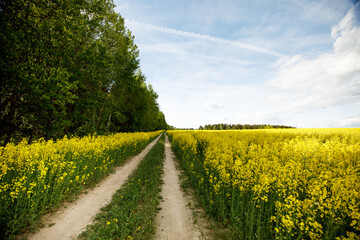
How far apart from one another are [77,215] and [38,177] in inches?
74.3

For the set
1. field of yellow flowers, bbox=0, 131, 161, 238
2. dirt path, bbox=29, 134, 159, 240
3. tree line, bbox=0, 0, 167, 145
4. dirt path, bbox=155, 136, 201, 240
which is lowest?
dirt path, bbox=155, 136, 201, 240

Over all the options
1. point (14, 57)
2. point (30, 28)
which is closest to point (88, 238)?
point (14, 57)

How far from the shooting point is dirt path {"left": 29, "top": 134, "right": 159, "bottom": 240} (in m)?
3.88

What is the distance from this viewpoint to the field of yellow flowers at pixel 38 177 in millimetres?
3859

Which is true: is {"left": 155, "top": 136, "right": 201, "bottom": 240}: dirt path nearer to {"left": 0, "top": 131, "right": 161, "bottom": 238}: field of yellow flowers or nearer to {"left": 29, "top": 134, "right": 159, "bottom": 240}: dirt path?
{"left": 29, "top": 134, "right": 159, "bottom": 240}: dirt path

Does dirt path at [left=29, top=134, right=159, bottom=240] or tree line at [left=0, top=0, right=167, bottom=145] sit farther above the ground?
tree line at [left=0, top=0, right=167, bottom=145]

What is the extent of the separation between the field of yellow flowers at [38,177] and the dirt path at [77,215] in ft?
1.55

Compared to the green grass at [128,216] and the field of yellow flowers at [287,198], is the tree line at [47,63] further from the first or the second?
the field of yellow flowers at [287,198]

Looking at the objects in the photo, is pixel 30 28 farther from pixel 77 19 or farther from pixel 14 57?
pixel 77 19

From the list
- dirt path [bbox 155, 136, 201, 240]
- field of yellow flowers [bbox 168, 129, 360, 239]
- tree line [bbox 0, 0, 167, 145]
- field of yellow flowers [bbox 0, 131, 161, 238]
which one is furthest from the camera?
tree line [bbox 0, 0, 167, 145]

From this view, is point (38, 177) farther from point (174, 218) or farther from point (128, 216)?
point (174, 218)

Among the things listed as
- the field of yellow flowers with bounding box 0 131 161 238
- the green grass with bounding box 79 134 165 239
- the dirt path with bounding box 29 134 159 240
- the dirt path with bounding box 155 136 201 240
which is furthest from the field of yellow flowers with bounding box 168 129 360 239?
the field of yellow flowers with bounding box 0 131 161 238

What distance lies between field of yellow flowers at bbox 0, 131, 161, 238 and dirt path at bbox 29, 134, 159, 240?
473mm

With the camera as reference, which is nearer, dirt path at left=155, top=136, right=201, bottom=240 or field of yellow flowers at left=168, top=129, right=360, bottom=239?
field of yellow flowers at left=168, top=129, right=360, bottom=239
